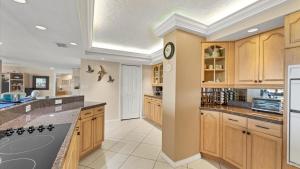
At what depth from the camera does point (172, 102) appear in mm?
2320

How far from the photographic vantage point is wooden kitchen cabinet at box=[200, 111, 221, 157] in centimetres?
232

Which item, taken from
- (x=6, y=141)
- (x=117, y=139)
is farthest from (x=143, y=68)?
(x=6, y=141)

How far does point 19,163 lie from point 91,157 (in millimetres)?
1954

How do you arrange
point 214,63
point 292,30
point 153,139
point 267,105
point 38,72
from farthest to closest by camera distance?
point 38,72, point 153,139, point 214,63, point 267,105, point 292,30

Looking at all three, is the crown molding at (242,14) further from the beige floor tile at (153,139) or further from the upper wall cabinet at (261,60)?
the beige floor tile at (153,139)

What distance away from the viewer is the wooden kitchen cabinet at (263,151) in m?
1.64

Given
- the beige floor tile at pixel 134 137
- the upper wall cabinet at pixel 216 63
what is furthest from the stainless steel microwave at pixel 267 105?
the beige floor tile at pixel 134 137

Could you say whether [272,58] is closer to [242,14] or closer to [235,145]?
[242,14]

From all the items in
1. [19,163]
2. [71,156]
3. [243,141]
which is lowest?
[243,141]

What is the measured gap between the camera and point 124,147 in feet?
9.49

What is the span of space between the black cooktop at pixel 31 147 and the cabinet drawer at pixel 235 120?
2.14 meters

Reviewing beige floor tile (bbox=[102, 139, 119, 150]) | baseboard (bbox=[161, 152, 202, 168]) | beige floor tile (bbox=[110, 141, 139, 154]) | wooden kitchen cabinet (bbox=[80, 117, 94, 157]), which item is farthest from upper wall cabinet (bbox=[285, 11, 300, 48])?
beige floor tile (bbox=[102, 139, 119, 150])

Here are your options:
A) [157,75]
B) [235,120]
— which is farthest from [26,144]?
[157,75]

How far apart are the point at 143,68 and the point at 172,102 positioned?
3366 millimetres
